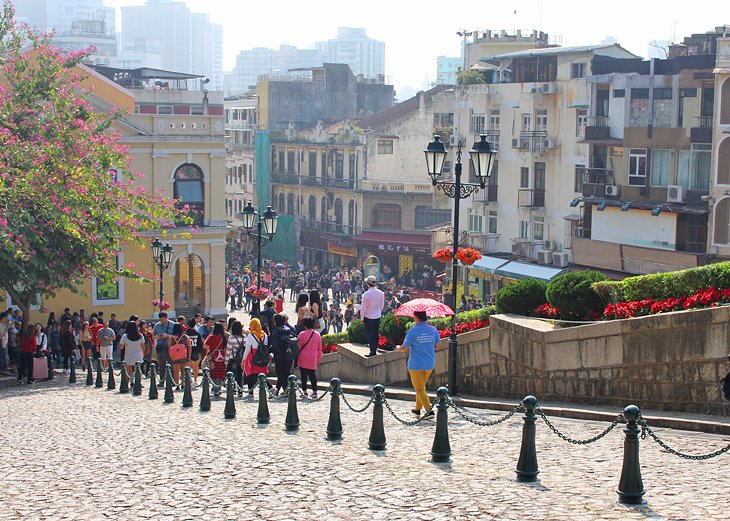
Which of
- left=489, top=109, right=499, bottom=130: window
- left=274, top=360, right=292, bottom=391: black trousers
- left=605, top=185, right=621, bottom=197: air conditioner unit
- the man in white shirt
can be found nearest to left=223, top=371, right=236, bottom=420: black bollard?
left=274, top=360, right=292, bottom=391: black trousers

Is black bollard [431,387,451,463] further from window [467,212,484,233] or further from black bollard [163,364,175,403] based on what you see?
window [467,212,484,233]

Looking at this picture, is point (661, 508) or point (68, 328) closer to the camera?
point (661, 508)

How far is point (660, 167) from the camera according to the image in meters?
41.6

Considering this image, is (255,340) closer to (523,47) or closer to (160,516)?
(160,516)

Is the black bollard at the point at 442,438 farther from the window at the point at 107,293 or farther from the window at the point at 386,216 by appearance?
the window at the point at 386,216

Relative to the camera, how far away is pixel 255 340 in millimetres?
18156

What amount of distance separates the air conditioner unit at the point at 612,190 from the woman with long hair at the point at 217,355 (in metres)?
25.9


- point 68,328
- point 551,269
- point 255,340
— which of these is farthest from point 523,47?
point 255,340

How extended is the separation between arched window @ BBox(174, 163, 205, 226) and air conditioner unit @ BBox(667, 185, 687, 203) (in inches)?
651

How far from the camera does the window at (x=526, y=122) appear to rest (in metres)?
50.9

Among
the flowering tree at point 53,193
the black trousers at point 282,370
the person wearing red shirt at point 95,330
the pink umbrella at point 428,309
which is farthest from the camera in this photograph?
the person wearing red shirt at point 95,330

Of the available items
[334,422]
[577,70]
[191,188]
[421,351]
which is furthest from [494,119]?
[334,422]

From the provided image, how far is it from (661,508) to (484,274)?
40961 mm

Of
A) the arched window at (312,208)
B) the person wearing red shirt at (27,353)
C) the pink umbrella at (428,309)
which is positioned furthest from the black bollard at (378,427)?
the arched window at (312,208)
